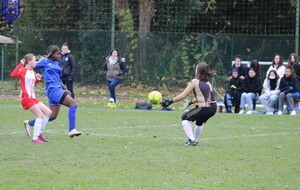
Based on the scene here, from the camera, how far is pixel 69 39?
113ft

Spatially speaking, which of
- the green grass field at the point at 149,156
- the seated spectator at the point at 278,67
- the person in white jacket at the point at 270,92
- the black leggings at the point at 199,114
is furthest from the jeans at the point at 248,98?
the black leggings at the point at 199,114

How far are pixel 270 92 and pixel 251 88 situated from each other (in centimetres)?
→ 61

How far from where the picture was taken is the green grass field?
32.7ft

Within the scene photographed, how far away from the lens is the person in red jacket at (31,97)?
47.6ft

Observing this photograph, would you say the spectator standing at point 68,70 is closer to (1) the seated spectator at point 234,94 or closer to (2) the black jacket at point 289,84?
(1) the seated spectator at point 234,94

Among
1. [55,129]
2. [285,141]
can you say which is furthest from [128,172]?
[55,129]

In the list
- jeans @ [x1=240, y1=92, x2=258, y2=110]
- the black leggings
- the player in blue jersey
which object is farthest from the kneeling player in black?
jeans @ [x1=240, y1=92, x2=258, y2=110]

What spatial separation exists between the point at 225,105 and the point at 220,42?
8292 millimetres

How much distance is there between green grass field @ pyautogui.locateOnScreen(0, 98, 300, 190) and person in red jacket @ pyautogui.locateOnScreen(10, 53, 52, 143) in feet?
Result: 0.91

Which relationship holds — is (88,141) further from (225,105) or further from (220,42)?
(220,42)

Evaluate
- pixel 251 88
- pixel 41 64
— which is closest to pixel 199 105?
pixel 41 64

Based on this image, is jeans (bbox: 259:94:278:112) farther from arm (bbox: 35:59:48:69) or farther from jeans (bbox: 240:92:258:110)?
arm (bbox: 35:59:48:69)

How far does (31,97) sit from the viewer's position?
14812mm

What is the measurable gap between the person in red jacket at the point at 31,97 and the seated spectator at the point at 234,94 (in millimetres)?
9997
